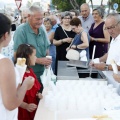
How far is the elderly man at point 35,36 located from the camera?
293cm

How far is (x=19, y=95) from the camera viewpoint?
1.50m

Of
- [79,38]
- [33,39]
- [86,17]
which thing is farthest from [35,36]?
[86,17]

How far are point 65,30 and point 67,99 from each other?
2.73 metres

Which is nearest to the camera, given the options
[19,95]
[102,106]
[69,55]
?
[19,95]

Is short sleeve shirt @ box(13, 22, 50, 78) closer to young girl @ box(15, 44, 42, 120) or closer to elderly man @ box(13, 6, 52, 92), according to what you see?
elderly man @ box(13, 6, 52, 92)

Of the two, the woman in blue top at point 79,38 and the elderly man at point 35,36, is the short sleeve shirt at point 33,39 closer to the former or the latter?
the elderly man at point 35,36

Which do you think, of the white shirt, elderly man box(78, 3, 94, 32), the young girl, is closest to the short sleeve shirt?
the young girl

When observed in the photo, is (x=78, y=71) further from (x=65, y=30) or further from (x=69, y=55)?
(x=65, y=30)

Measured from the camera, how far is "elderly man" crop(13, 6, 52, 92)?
9.61ft

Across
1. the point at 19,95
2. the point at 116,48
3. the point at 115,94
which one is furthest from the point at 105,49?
the point at 19,95

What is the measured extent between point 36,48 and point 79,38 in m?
1.12

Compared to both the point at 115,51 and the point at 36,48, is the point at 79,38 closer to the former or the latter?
the point at 36,48

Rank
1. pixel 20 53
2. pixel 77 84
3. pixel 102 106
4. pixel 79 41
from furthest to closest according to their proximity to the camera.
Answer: pixel 79 41 < pixel 20 53 < pixel 77 84 < pixel 102 106

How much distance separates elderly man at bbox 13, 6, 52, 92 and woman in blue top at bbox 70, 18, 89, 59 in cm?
85
